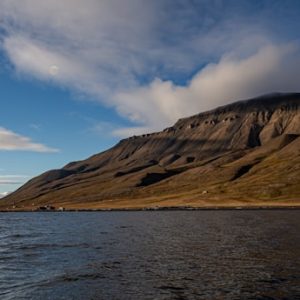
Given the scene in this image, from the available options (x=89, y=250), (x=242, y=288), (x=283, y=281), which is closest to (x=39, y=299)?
(x=242, y=288)

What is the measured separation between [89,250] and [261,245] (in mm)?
25512

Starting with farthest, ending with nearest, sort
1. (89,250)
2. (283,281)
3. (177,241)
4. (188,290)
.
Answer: (177,241), (89,250), (283,281), (188,290)

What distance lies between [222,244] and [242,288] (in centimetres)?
3231

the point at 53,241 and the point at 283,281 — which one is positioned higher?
the point at 53,241

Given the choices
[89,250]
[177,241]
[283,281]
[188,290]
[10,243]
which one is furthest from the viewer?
[10,243]

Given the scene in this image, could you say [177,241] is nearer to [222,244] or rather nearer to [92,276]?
[222,244]

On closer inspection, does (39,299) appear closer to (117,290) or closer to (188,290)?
(117,290)

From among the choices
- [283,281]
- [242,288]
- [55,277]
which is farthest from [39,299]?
[283,281]

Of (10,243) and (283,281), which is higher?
(10,243)

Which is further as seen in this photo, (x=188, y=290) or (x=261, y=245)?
(x=261, y=245)

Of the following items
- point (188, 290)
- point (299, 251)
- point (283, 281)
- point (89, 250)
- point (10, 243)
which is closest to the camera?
point (188, 290)

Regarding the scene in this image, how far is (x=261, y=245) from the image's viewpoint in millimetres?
71438

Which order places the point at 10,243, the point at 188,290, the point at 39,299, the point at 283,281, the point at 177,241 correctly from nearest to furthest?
the point at 39,299
the point at 188,290
the point at 283,281
the point at 177,241
the point at 10,243

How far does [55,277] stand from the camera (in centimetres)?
4784
